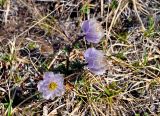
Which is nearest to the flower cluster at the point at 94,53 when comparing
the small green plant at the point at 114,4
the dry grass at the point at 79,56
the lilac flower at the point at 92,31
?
the lilac flower at the point at 92,31

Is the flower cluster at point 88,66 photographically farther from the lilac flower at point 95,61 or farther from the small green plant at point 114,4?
the small green plant at point 114,4

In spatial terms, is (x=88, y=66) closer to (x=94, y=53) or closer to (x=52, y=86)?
(x=94, y=53)

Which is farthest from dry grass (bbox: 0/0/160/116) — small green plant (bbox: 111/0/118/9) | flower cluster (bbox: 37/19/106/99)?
flower cluster (bbox: 37/19/106/99)

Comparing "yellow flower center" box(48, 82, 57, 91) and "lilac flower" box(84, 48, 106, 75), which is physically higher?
"lilac flower" box(84, 48, 106, 75)

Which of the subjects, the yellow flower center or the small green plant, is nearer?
the yellow flower center

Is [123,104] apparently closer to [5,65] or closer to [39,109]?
[39,109]

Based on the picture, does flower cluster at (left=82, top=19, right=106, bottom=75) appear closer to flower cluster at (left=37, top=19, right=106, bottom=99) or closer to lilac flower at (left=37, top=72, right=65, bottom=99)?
flower cluster at (left=37, top=19, right=106, bottom=99)
